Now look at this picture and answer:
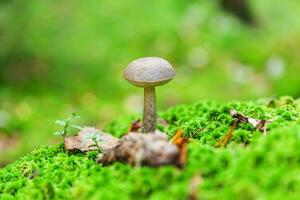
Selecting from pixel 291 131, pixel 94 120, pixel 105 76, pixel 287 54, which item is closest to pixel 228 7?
pixel 287 54

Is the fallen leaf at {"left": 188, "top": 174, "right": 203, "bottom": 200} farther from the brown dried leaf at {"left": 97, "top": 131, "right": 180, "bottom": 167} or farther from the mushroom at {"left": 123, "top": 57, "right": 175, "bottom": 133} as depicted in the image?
the mushroom at {"left": 123, "top": 57, "right": 175, "bottom": 133}

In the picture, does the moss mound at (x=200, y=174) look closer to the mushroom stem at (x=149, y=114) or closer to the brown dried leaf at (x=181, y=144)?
the brown dried leaf at (x=181, y=144)

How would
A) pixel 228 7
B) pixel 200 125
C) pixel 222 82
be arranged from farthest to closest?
1. pixel 228 7
2. pixel 222 82
3. pixel 200 125

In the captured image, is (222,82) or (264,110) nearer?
(264,110)

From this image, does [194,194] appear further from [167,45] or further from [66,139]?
[167,45]

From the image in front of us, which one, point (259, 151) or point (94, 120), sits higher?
point (259, 151)

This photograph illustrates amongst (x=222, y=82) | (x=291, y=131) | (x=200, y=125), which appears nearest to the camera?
(x=291, y=131)

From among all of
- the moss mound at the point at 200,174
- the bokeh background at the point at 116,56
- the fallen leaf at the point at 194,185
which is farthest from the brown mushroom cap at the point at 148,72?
the bokeh background at the point at 116,56

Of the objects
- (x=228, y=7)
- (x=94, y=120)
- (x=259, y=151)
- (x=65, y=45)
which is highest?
(x=228, y=7)
